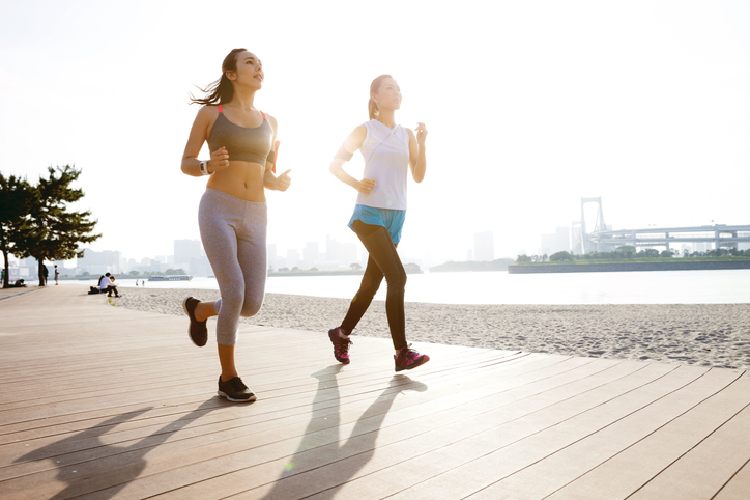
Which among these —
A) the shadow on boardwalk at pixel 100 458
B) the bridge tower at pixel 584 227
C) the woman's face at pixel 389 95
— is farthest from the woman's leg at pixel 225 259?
the bridge tower at pixel 584 227

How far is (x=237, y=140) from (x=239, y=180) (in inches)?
7.8

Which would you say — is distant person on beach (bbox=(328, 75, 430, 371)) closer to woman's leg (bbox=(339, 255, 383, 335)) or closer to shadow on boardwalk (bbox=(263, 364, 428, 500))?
woman's leg (bbox=(339, 255, 383, 335))

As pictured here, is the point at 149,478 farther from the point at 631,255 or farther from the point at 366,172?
the point at 631,255

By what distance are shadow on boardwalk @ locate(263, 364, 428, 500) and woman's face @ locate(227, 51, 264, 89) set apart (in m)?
1.62

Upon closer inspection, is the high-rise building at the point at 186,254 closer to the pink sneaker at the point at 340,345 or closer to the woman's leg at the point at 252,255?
the pink sneaker at the point at 340,345

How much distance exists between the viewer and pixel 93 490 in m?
1.31

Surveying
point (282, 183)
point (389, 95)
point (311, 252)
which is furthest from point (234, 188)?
point (311, 252)

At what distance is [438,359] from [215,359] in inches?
61.6

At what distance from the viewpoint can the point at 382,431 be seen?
1.84 metres

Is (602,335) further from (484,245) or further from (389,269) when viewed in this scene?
(484,245)

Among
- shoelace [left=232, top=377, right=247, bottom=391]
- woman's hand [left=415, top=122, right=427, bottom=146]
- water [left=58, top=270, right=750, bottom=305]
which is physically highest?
woman's hand [left=415, top=122, right=427, bottom=146]

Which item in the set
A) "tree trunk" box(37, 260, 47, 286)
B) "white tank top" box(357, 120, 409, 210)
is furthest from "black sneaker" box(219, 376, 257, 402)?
"tree trunk" box(37, 260, 47, 286)

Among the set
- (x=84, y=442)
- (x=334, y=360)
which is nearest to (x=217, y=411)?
(x=84, y=442)

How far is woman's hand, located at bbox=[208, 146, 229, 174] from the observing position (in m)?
2.31
